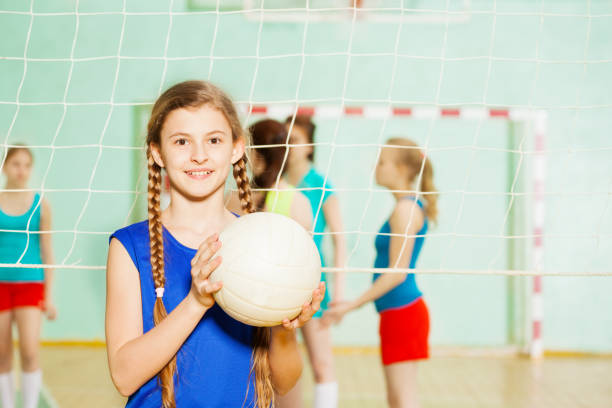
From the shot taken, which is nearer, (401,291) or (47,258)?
(401,291)

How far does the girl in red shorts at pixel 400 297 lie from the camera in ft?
8.17

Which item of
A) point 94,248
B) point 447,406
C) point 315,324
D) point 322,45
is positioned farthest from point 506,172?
point 94,248

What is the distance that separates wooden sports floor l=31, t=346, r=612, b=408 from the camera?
12.6ft

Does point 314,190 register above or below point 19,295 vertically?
above

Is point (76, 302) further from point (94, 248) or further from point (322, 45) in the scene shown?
point (322, 45)

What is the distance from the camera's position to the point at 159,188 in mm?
1423

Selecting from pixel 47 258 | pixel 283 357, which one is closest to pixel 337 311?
pixel 283 357

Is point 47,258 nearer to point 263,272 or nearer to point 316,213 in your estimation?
point 316,213

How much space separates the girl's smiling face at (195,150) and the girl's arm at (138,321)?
7.7 inches

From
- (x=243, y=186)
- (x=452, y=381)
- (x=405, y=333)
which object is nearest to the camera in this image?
(x=243, y=186)

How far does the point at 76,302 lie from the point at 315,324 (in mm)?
3234

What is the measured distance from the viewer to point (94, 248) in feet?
17.1

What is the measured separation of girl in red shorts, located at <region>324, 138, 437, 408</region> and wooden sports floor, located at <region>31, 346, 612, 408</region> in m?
1.30

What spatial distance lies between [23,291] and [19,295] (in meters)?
0.03
